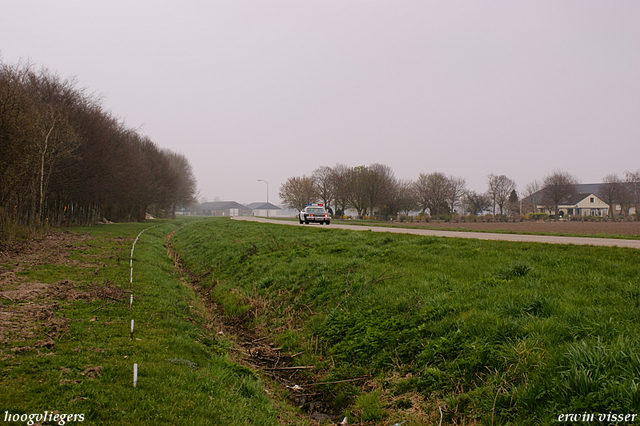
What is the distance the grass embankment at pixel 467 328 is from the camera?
4332 mm

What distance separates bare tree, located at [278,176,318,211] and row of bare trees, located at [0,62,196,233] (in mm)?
30864

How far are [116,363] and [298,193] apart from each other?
3031 inches

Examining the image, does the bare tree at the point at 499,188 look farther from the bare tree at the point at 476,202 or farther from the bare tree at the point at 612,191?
the bare tree at the point at 612,191

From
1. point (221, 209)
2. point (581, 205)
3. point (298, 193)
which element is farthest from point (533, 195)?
point (221, 209)

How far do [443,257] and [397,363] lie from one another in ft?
17.8

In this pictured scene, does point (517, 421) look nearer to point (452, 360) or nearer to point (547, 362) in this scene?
point (547, 362)

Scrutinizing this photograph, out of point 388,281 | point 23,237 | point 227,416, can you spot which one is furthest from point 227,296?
point 23,237

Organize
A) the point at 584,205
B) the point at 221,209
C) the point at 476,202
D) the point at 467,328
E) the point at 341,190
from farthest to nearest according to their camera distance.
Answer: the point at 221,209 < the point at 584,205 < the point at 476,202 < the point at 341,190 < the point at 467,328

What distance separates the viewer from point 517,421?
4.16 m

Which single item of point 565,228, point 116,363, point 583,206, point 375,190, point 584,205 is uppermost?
point 375,190

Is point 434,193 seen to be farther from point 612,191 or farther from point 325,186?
point 612,191

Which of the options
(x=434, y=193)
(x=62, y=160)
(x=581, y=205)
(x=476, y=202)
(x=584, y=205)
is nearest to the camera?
(x=62, y=160)

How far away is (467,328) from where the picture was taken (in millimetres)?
6051

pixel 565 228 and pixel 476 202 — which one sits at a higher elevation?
pixel 476 202
